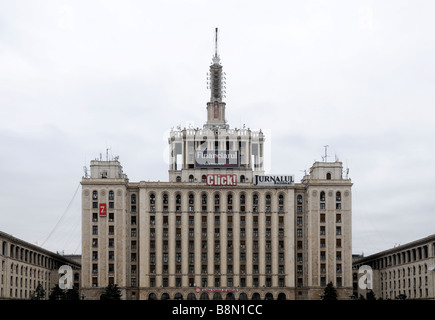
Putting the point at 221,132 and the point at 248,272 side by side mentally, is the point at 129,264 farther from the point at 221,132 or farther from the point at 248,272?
the point at 221,132

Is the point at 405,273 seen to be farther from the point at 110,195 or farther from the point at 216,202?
the point at 110,195

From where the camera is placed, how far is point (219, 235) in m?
172

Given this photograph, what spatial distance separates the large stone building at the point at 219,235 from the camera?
16862 centimetres

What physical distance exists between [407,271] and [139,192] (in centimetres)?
6941

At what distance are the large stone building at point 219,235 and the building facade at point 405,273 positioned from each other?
1438 cm

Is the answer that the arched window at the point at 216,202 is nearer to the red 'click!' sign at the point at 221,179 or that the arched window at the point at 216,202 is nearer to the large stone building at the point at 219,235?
the large stone building at the point at 219,235

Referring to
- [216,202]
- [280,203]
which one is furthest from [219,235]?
[280,203]

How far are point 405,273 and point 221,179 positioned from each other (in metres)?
51.4

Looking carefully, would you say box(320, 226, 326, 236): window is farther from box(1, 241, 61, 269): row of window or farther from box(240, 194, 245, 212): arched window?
box(1, 241, 61, 269): row of window

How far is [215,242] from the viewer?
17250 centimetres

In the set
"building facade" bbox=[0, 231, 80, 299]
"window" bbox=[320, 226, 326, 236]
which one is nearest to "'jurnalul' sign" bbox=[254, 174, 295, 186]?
"window" bbox=[320, 226, 326, 236]

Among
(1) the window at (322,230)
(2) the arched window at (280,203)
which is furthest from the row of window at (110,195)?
(1) the window at (322,230)
